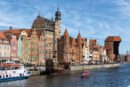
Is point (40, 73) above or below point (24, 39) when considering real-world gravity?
below

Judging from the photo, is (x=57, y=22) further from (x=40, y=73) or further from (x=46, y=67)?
(x=40, y=73)

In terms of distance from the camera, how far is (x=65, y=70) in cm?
14412

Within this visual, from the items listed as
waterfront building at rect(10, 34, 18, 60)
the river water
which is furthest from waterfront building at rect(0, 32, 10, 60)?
the river water

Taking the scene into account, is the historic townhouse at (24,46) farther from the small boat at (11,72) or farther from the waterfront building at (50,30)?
the small boat at (11,72)

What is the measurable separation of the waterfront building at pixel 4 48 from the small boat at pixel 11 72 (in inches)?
928

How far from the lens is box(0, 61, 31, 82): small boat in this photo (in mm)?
98131

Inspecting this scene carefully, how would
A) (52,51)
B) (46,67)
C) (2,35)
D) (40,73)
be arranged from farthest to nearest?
(52,51) < (46,67) < (2,35) < (40,73)

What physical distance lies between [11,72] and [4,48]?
30.5 m

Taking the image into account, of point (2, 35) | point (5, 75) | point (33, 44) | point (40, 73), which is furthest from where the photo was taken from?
point (33, 44)

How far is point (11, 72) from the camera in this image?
10156 centimetres

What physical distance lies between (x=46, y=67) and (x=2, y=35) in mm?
21475

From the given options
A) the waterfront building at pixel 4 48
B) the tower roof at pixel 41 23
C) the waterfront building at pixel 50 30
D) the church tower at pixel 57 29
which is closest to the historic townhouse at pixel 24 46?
the waterfront building at pixel 4 48

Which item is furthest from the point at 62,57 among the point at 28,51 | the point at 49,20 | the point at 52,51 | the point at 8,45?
the point at 8,45

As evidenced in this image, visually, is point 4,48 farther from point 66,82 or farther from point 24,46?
point 66,82
